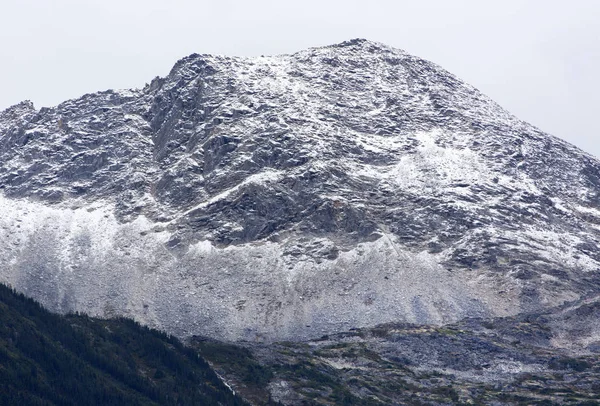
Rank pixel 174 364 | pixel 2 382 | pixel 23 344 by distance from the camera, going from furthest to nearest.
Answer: pixel 174 364, pixel 23 344, pixel 2 382

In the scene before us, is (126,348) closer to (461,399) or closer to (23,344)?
(23,344)

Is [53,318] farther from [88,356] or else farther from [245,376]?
[245,376]

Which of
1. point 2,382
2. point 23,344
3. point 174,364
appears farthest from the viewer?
point 174,364

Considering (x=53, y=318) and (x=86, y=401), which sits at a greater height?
(x=53, y=318)

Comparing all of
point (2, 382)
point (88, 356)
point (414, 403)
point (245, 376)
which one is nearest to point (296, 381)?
point (245, 376)

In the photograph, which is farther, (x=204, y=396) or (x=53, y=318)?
(x=53, y=318)

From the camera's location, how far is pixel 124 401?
17025 centimetres

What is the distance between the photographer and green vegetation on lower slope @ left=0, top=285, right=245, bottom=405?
167875 millimetres

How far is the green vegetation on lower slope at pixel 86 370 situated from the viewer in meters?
168

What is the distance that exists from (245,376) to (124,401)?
3234 cm

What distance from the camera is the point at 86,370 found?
179m

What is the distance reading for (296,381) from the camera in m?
199

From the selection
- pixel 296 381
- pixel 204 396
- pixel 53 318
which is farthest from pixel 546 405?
pixel 53 318

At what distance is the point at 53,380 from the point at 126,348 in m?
27.3
